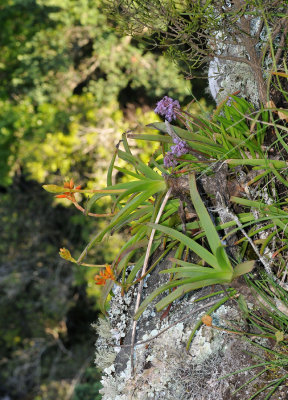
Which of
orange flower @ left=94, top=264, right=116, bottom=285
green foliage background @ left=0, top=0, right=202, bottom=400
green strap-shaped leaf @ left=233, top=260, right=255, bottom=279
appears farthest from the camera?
green foliage background @ left=0, top=0, right=202, bottom=400

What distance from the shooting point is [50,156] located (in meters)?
4.57

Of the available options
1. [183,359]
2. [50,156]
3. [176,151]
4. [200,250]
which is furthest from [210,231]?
[50,156]

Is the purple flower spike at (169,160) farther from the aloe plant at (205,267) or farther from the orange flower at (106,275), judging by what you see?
the orange flower at (106,275)

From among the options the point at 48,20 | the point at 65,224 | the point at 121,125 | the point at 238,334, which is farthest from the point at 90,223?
the point at 238,334

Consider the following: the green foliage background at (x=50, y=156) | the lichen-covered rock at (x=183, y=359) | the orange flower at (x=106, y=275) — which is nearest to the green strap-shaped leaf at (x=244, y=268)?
the lichen-covered rock at (x=183, y=359)

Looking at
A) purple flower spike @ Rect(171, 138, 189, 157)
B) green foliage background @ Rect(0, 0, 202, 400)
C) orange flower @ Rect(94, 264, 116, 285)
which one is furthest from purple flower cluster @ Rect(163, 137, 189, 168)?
green foliage background @ Rect(0, 0, 202, 400)

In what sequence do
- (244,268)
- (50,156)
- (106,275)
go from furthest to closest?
1. (50,156)
2. (106,275)
3. (244,268)

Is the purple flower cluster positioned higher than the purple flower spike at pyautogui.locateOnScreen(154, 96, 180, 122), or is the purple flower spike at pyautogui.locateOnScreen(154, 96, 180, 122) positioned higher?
the purple flower spike at pyautogui.locateOnScreen(154, 96, 180, 122)

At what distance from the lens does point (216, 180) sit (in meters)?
1.27

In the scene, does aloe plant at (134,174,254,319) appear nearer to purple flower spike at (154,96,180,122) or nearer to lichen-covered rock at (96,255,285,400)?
lichen-covered rock at (96,255,285,400)

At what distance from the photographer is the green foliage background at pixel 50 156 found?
4.70 metres

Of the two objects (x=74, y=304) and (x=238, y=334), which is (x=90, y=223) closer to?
(x=74, y=304)

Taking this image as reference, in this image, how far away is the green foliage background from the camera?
4.70 m

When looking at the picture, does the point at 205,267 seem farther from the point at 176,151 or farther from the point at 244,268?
the point at 176,151
